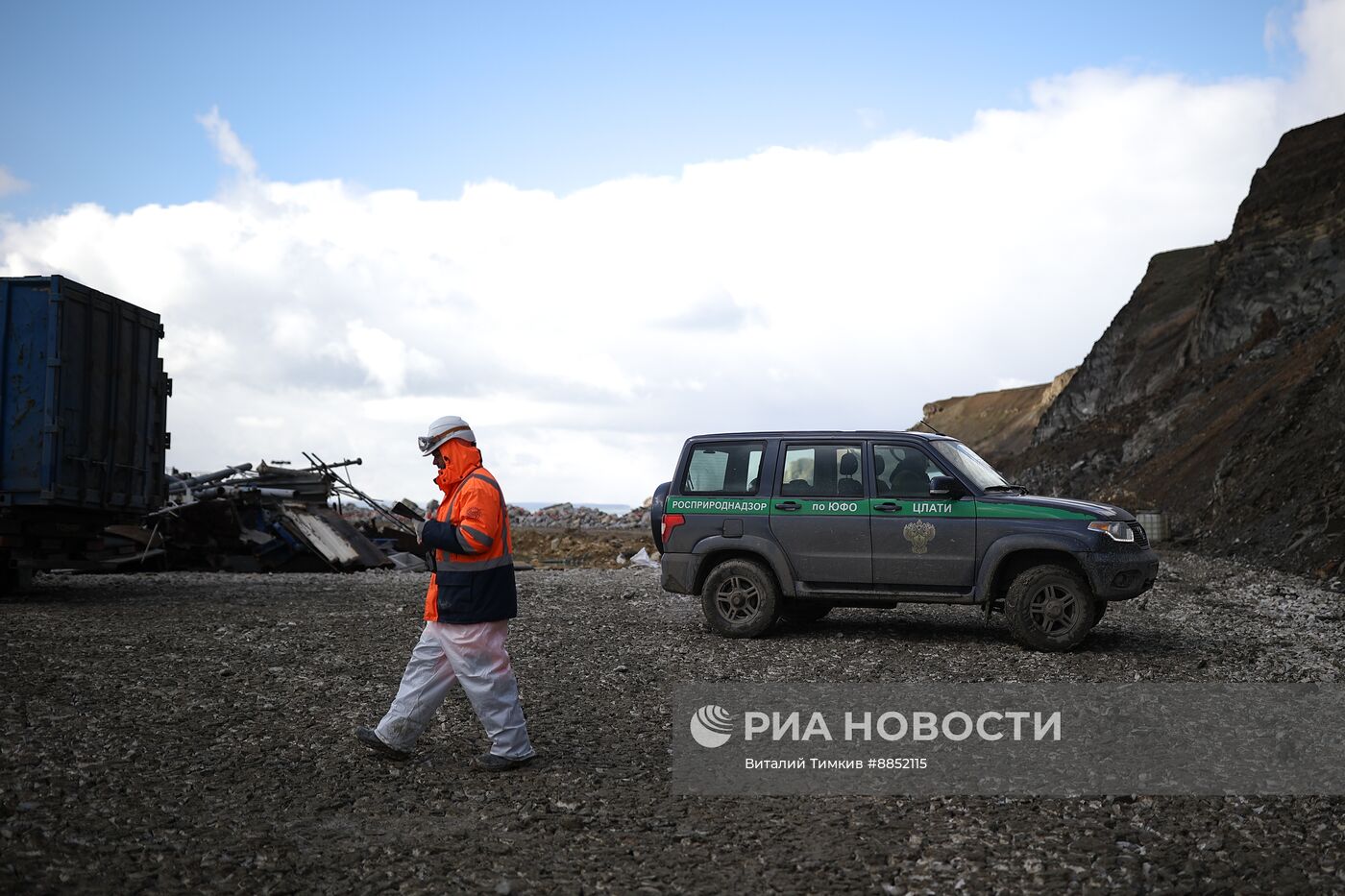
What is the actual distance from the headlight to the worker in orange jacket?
19.8ft

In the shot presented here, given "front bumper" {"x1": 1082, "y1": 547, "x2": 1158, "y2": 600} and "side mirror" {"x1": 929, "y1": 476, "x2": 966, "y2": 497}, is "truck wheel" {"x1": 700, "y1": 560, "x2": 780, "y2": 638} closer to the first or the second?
"side mirror" {"x1": 929, "y1": 476, "x2": 966, "y2": 497}

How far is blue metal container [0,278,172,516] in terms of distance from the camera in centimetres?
1373

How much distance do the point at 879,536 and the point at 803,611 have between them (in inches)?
70.3

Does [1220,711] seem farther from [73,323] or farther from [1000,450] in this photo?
[1000,450]

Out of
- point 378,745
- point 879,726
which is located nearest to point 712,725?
point 879,726

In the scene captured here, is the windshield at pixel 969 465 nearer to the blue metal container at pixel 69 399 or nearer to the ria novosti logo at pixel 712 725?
the ria novosti logo at pixel 712 725

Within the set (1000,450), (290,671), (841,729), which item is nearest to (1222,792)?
(841,729)

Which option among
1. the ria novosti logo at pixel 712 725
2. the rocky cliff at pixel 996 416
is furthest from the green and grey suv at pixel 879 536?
the rocky cliff at pixel 996 416

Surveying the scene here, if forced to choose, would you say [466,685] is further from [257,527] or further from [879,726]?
[257,527]

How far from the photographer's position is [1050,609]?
34.2 feet

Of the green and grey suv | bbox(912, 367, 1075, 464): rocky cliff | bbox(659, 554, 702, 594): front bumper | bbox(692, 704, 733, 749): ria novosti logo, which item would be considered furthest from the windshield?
bbox(912, 367, 1075, 464): rocky cliff

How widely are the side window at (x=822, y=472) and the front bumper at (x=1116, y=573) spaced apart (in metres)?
2.26

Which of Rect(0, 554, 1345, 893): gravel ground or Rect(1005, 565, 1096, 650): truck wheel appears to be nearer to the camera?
Rect(0, 554, 1345, 893): gravel ground

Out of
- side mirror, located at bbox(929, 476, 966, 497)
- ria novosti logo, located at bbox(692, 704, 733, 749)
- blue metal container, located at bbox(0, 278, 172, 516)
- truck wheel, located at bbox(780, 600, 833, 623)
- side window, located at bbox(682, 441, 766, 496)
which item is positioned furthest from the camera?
blue metal container, located at bbox(0, 278, 172, 516)
